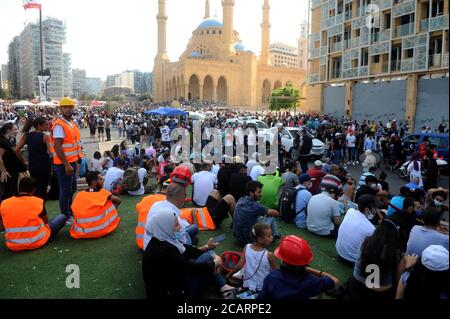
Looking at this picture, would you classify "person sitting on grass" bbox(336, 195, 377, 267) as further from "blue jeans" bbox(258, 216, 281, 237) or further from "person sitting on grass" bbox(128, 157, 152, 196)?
"person sitting on grass" bbox(128, 157, 152, 196)

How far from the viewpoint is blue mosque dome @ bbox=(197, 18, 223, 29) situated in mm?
80750

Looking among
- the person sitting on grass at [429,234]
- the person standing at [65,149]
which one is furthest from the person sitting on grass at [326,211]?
the person standing at [65,149]

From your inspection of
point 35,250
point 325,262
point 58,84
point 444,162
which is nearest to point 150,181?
point 35,250

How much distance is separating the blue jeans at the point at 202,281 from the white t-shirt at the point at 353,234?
5.95ft

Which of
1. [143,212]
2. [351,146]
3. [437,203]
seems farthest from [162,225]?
[351,146]

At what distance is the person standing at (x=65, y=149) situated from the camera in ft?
18.0

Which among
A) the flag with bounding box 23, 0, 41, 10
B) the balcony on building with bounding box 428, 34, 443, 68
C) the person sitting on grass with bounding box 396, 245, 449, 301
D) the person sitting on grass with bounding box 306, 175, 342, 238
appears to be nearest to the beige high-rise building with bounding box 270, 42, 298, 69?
the balcony on building with bounding box 428, 34, 443, 68

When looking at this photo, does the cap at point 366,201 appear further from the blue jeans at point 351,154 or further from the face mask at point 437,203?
the blue jeans at point 351,154

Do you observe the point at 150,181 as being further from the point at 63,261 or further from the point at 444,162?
the point at 444,162

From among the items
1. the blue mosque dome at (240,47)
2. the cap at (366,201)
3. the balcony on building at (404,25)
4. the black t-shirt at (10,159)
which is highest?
the blue mosque dome at (240,47)

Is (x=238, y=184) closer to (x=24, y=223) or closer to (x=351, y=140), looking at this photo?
(x=24, y=223)

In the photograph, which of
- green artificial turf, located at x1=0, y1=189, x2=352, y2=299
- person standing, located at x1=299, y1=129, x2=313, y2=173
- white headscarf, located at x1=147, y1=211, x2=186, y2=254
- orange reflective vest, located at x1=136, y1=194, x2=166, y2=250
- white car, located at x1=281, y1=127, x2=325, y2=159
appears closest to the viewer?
white headscarf, located at x1=147, y1=211, x2=186, y2=254

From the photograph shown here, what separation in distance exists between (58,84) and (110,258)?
117620 mm

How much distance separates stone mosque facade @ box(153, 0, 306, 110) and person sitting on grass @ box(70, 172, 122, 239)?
62813mm
